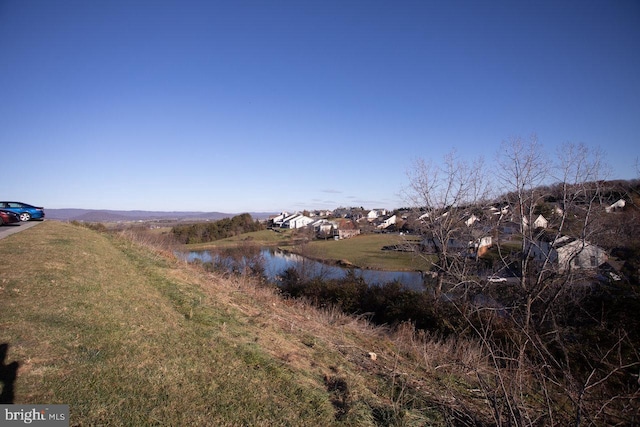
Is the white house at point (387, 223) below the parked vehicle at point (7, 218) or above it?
below

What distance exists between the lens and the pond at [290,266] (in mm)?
23375

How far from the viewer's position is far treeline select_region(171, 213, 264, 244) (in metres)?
46.9

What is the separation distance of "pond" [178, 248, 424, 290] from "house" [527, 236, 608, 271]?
9339mm

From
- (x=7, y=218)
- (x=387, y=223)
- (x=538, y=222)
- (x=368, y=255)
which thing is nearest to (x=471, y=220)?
(x=538, y=222)

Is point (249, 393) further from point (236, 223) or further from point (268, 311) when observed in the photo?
point (236, 223)

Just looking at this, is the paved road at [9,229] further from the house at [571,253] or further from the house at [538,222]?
the house at [571,253]

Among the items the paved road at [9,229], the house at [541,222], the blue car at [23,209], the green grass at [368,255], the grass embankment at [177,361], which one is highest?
the blue car at [23,209]

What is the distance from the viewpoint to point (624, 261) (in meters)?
13.8

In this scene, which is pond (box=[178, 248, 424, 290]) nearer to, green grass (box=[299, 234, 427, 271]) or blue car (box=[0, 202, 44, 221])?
green grass (box=[299, 234, 427, 271])

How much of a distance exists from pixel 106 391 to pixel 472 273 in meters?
15.0

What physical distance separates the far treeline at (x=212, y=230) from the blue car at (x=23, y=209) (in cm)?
2382

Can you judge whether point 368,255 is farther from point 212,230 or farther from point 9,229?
point 9,229

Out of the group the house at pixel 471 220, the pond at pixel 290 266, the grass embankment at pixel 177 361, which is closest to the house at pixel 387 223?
the pond at pixel 290 266

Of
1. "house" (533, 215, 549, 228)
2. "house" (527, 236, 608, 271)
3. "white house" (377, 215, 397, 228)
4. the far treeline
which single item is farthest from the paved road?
"white house" (377, 215, 397, 228)
